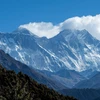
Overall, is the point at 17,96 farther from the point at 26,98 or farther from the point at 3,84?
the point at 3,84

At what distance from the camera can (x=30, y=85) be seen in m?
174

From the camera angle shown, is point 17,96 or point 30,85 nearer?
point 17,96

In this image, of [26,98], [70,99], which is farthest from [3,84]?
[26,98]

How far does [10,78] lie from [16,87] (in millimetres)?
104102

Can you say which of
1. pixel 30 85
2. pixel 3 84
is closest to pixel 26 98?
pixel 3 84

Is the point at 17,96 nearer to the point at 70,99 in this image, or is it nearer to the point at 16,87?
the point at 16,87

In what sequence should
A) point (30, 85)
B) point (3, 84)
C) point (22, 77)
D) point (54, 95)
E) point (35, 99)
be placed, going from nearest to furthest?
point (35, 99) → point (3, 84) → point (54, 95) → point (30, 85) → point (22, 77)

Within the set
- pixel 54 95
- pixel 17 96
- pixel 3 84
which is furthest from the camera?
pixel 54 95

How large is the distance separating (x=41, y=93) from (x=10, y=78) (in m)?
17.1

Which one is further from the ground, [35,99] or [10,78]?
[10,78]

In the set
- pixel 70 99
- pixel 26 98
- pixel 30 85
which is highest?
pixel 30 85

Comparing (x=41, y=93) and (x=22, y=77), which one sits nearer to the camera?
(x=41, y=93)

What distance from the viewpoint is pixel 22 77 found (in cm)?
18562

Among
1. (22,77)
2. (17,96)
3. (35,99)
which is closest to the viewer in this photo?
(17,96)
